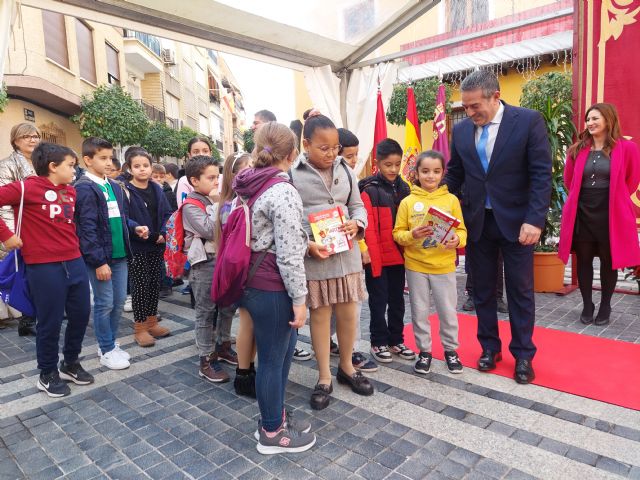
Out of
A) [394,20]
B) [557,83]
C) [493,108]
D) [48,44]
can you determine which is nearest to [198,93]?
[48,44]

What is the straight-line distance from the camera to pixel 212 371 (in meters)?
3.35

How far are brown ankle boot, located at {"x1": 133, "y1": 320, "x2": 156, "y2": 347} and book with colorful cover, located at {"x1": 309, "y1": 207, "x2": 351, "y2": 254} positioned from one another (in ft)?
7.56

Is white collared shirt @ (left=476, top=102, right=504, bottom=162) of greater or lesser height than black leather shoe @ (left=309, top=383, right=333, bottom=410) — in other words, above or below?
above

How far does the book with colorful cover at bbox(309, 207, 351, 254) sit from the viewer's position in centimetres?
264

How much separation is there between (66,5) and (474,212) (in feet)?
12.7

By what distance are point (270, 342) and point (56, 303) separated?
1.74 m

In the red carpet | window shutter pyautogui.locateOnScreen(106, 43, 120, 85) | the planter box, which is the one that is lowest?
the red carpet

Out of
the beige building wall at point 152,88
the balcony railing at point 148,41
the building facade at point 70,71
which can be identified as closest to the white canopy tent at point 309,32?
the building facade at point 70,71

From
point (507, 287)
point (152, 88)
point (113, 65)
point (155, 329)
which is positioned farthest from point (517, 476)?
point (152, 88)

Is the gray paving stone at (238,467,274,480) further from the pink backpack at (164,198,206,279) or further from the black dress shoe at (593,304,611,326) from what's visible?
the black dress shoe at (593,304,611,326)

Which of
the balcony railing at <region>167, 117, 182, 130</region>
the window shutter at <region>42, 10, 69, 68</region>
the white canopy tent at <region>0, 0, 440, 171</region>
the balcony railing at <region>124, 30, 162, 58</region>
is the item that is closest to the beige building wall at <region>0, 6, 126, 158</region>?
the window shutter at <region>42, 10, 69, 68</region>

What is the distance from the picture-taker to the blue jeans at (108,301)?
11.6ft

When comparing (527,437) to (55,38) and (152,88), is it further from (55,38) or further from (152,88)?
(152,88)

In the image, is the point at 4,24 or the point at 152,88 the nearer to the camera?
the point at 4,24
